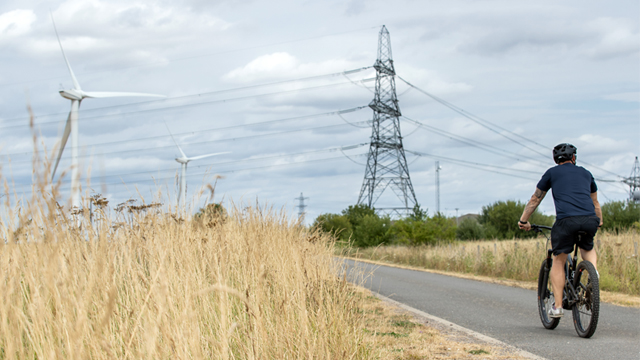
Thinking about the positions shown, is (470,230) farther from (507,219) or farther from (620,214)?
(620,214)

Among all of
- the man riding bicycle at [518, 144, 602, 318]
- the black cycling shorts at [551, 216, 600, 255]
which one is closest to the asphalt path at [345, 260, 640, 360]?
the man riding bicycle at [518, 144, 602, 318]

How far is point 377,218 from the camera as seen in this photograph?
42875 millimetres

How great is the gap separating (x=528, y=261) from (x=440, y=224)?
15.6 metres

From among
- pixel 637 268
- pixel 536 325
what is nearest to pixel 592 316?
pixel 536 325

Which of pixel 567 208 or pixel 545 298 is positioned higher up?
pixel 567 208

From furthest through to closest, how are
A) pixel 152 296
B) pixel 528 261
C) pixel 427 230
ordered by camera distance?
pixel 427 230, pixel 528 261, pixel 152 296

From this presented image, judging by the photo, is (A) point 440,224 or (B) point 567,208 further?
(A) point 440,224

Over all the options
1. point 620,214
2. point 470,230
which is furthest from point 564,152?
point 470,230

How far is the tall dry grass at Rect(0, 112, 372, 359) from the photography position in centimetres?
310

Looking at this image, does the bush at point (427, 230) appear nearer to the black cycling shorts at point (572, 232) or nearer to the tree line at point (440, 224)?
the tree line at point (440, 224)

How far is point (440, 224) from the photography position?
105 feet

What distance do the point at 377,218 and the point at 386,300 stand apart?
3199 cm

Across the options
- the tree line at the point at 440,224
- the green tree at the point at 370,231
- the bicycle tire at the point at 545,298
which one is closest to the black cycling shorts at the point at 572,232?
the bicycle tire at the point at 545,298

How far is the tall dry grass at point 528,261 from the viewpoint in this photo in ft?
42.6
